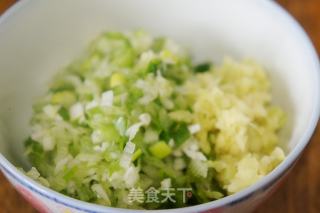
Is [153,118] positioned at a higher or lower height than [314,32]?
higher

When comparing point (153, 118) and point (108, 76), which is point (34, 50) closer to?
point (108, 76)

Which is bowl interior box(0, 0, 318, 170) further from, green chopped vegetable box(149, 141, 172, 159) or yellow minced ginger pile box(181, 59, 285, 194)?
green chopped vegetable box(149, 141, 172, 159)

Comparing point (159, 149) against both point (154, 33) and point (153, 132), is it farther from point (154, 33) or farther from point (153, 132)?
point (154, 33)

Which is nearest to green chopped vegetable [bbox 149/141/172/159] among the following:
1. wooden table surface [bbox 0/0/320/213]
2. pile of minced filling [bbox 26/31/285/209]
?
pile of minced filling [bbox 26/31/285/209]

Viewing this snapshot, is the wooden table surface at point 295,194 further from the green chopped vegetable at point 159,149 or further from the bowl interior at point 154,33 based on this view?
the green chopped vegetable at point 159,149

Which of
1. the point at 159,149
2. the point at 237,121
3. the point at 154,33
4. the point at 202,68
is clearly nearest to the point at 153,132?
the point at 159,149

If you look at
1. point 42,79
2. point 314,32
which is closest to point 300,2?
point 314,32
